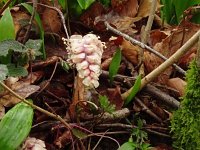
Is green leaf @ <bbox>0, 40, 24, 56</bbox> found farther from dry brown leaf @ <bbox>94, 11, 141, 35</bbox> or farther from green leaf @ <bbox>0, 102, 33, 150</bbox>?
dry brown leaf @ <bbox>94, 11, 141, 35</bbox>

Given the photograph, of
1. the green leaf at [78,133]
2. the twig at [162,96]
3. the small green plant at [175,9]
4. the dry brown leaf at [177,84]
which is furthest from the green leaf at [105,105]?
the small green plant at [175,9]


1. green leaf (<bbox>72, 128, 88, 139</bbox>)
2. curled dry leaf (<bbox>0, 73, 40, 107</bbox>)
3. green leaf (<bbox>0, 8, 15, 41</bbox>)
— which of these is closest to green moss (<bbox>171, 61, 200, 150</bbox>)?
green leaf (<bbox>72, 128, 88, 139</bbox>)

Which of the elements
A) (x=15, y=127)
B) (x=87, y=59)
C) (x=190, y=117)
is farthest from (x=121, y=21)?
(x=15, y=127)

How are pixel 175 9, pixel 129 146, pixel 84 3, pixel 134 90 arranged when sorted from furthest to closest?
pixel 175 9 < pixel 84 3 < pixel 134 90 < pixel 129 146

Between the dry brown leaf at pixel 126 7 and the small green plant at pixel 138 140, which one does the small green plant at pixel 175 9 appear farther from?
the small green plant at pixel 138 140

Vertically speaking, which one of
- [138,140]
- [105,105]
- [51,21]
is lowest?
[138,140]

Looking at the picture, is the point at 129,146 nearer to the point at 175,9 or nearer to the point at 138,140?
the point at 138,140
